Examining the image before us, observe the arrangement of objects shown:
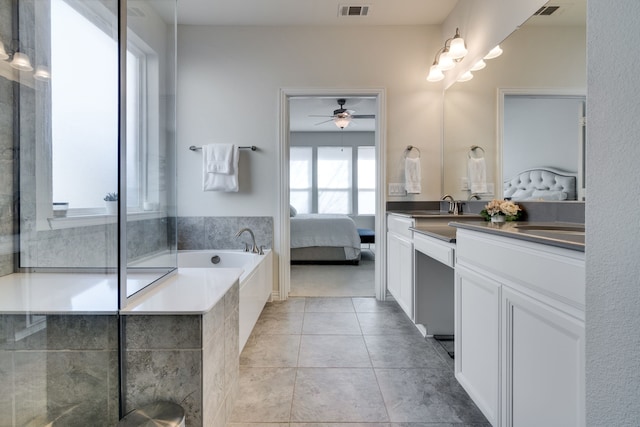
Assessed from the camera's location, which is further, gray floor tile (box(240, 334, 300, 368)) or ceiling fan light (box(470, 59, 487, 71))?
ceiling fan light (box(470, 59, 487, 71))

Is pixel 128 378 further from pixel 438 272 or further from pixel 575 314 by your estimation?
pixel 438 272

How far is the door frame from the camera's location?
3.02 m

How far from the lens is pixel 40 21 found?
1.23 meters

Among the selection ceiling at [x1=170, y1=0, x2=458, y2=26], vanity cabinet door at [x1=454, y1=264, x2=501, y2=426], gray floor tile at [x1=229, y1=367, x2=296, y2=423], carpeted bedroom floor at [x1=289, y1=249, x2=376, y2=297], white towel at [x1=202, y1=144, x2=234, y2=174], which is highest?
ceiling at [x1=170, y1=0, x2=458, y2=26]

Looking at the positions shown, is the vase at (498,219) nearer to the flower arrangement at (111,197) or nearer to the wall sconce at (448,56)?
the wall sconce at (448,56)

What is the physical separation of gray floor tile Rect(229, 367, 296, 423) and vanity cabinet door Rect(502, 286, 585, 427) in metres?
0.94

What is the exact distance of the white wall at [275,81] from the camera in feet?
9.95

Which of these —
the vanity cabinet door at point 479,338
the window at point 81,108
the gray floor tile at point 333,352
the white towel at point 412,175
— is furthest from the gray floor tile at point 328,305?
the window at point 81,108

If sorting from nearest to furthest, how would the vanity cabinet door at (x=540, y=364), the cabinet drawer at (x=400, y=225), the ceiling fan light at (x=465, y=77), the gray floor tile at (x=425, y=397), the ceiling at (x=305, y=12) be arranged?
the vanity cabinet door at (x=540, y=364), the gray floor tile at (x=425, y=397), the cabinet drawer at (x=400, y=225), the ceiling fan light at (x=465, y=77), the ceiling at (x=305, y=12)

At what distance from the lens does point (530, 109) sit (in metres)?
1.77

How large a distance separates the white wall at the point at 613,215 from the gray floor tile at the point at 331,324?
1.83 meters

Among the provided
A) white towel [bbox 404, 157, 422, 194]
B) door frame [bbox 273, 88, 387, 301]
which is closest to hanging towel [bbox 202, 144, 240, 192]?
door frame [bbox 273, 88, 387, 301]

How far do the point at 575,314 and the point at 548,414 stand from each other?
0.35 metres

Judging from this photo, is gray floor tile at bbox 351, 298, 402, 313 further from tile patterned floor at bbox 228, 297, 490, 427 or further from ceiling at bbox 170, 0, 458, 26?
ceiling at bbox 170, 0, 458, 26
